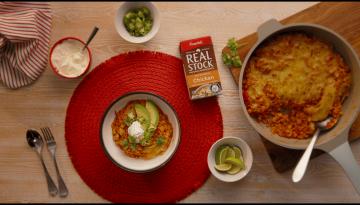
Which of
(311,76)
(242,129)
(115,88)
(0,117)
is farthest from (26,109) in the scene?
(311,76)

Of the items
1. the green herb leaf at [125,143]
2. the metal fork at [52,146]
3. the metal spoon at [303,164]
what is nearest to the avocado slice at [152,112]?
the green herb leaf at [125,143]

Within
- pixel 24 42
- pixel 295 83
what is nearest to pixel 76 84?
pixel 24 42

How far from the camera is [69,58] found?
1.99 m

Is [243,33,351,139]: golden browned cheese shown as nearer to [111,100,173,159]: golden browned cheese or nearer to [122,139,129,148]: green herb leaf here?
[111,100,173,159]: golden browned cheese

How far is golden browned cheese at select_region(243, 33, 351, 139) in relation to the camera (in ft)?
6.13

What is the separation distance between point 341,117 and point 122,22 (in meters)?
1.08

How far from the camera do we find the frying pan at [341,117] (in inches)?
70.6

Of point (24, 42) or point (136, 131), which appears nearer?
point (136, 131)

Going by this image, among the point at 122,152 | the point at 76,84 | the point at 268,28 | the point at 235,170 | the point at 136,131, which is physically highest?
the point at 268,28

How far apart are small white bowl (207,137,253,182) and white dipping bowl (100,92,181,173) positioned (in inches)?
6.8

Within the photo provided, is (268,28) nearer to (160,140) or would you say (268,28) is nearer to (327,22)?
(327,22)

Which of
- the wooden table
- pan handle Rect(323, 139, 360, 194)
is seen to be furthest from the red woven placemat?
pan handle Rect(323, 139, 360, 194)

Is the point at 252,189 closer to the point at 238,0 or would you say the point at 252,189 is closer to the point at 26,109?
the point at 238,0

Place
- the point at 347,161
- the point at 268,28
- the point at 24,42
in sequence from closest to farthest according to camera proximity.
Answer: the point at 347,161 < the point at 268,28 < the point at 24,42
